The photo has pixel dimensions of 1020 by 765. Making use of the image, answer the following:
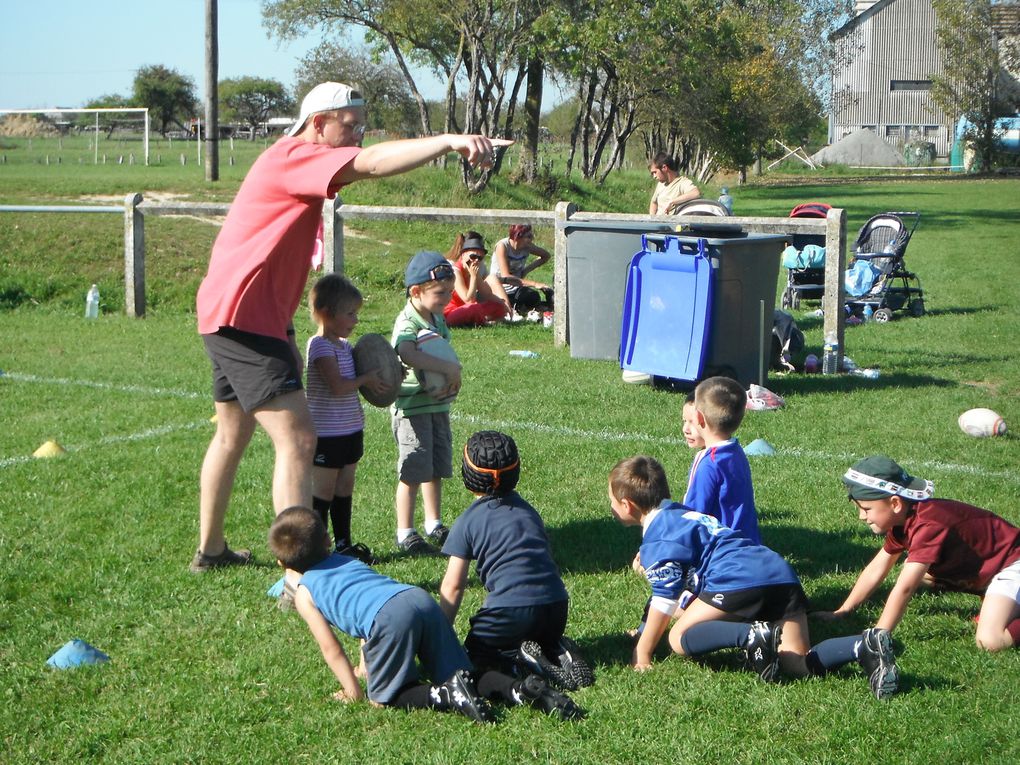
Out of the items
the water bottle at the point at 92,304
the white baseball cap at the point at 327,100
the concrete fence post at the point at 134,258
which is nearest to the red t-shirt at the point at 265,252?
the white baseball cap at the point at 327,100

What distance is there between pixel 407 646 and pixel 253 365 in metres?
1.50

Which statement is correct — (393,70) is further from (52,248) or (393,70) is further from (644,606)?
(644,606)

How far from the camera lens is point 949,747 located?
11.9 ft

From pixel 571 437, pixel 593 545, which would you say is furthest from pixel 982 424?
pixel 593 545

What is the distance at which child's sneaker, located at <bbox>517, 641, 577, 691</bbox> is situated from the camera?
4.10 meters

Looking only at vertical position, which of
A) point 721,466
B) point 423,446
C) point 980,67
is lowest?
point 423,446

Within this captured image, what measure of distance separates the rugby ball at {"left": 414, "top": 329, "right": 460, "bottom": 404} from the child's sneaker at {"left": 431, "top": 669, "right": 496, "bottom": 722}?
2006mm

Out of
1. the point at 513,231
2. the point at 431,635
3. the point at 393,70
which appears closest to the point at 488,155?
the point at 431,635

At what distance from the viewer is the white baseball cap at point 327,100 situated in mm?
4473

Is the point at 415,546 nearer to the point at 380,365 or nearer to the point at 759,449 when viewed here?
the point at 380,365

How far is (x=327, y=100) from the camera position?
4477mm

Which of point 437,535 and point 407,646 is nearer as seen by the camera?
point 407,646

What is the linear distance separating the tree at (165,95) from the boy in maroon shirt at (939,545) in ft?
278

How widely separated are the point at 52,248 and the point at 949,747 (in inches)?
570
